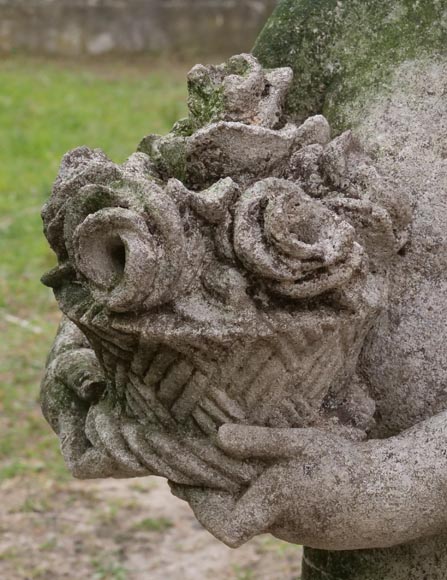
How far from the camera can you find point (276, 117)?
1648 millimetres

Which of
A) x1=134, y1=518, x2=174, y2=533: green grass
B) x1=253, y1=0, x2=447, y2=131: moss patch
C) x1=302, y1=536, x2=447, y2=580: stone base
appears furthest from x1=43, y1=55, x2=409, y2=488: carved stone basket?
x1=134, y1=518, x2=174, y2=533: green grass

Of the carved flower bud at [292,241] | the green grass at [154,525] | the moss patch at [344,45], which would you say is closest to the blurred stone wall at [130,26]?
the green grass at [154,525]

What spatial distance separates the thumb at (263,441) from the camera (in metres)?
1.53

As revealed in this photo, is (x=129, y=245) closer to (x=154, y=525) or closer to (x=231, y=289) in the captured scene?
(x=231, y=289)

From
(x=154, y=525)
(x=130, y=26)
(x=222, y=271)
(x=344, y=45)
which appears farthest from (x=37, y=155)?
(x=222, y=271)

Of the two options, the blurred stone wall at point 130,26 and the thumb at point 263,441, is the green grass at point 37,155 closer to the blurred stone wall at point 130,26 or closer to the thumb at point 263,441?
the blurred stone wall at point 130,26

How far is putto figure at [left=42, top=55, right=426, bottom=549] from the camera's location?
1.46 m

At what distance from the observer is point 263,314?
4.86 feet

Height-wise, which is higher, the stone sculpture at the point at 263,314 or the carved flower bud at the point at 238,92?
the carved flower bud at the point at 238,92

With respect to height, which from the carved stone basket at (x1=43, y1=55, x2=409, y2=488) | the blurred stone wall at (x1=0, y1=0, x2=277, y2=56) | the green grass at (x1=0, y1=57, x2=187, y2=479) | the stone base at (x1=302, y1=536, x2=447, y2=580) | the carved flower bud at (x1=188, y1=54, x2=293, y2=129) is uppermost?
the carved flower bud at (x1=188, y1=54, x2=293, y2=129)

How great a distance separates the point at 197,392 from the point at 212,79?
0.49 m

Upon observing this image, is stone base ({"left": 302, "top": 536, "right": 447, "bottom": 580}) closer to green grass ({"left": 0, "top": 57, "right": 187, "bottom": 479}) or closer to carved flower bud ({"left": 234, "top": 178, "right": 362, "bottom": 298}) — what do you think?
carved flower bud ({"left": 234, "top": 178, "right": 362, "bottom": 298})

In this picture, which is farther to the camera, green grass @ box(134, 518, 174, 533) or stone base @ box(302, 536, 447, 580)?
green grass @ box(134, 518, 174, 533)

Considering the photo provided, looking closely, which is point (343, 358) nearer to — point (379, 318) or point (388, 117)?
point (379, 318)
